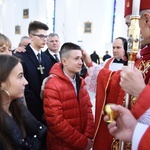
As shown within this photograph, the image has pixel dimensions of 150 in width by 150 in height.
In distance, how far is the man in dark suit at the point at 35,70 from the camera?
2.77m

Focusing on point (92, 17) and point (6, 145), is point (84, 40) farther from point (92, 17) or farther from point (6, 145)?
point (6, 145)

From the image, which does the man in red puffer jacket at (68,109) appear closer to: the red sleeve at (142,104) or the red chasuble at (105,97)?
the red chasuble at (105,97)

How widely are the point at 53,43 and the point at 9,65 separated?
234cm

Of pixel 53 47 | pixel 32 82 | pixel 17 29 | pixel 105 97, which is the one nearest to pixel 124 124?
pixel 105 97

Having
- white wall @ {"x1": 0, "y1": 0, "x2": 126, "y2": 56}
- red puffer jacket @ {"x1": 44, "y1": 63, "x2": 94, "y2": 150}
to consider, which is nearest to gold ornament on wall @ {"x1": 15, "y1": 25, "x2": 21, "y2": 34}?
white wall @ {"x1": 0, "y1": 0, "x2": 126, "y2": 56}

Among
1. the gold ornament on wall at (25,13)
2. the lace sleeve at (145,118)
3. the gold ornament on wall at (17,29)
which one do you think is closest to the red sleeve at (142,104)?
the lace sleeve at (145,118)

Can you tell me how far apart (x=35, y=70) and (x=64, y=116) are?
2.83 feet

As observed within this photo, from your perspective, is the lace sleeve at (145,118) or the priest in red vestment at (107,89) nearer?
the lace sleeve at (145,118)

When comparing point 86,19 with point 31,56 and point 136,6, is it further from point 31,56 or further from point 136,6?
point 136,6

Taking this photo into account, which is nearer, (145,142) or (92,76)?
(145,142)

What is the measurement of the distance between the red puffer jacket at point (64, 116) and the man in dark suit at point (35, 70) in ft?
1.57

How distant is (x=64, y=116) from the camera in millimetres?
2266

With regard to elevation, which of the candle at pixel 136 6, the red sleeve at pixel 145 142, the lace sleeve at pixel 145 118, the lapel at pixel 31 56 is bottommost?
the red sleeve at pixel 145 142

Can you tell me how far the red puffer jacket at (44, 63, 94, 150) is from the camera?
7.14ft
